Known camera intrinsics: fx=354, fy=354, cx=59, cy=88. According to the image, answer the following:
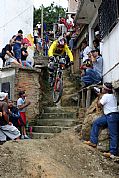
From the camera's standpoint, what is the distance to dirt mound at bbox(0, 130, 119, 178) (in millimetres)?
7543

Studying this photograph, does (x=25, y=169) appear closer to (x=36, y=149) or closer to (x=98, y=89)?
(x=36, y=149)

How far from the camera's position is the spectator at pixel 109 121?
843cm

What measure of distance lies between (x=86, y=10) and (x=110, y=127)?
5.78 meters

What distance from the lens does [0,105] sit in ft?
31.8

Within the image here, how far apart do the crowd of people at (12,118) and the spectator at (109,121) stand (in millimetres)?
2291

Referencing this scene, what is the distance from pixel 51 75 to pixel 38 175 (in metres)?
6.45

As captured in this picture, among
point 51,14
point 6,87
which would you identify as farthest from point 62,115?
point 51,14

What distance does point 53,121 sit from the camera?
11461 millimetres

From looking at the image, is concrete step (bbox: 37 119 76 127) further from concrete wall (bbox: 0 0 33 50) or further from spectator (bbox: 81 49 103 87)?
concrete wall (bbox: 0 0 33 50)

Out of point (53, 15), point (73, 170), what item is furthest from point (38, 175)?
point (53, 15)

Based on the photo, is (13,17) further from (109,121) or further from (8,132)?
(109,121)

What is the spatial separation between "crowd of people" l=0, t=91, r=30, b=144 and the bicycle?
124 cm

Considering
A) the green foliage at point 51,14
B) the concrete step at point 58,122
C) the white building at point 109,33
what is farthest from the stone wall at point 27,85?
the green foliage at point 51,14

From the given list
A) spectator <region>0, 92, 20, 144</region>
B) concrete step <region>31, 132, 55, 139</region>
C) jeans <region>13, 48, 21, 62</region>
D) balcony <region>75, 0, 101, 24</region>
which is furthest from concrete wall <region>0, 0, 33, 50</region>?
spectator <region>0, 92, 20, 144</region>
